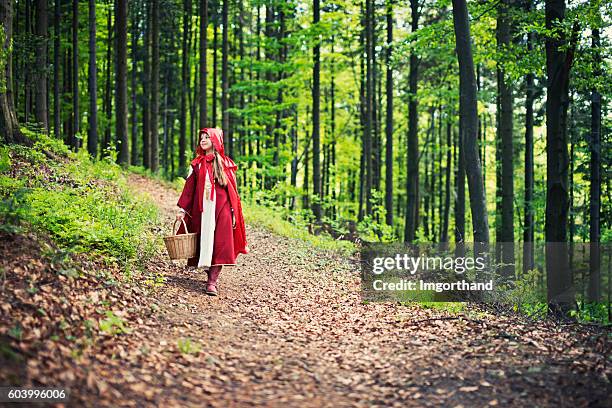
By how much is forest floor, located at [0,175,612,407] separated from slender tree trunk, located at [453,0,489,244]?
96.6 inches

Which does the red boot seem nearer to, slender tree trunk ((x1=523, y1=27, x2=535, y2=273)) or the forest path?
the forest path

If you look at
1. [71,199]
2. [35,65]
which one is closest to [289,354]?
[71,199]

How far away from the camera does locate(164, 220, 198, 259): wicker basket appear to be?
7.74 m

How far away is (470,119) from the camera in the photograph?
1022 centimetres

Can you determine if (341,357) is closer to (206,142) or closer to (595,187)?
(206,142)

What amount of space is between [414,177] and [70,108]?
1937 centimetres

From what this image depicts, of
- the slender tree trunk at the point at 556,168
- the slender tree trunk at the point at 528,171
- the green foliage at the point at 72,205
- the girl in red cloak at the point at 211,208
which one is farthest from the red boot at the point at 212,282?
the slender tree trunk at the point at 528,171

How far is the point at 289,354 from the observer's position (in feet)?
19.0

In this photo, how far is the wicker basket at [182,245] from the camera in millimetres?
7738

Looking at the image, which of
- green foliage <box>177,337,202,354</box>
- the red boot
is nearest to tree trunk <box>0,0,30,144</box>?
the red boot

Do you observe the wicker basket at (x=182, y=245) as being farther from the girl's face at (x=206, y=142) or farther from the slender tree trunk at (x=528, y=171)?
the slender tree trunk at (x=528, y=171)

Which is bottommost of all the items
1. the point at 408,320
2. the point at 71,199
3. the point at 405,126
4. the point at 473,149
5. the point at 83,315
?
the point at 408,320

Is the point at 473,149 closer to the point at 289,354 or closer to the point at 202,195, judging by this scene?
the point at 202,195

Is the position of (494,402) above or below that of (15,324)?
below
